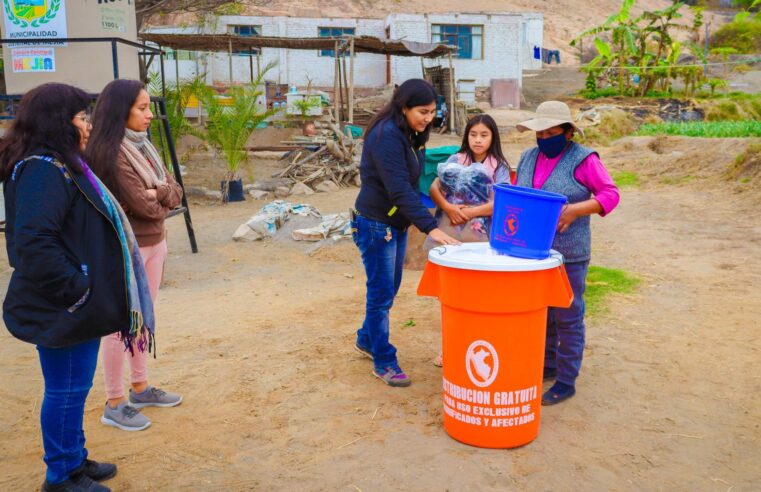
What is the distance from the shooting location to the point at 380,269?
360cm

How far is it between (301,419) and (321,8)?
37168mm

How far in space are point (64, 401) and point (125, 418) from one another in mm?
789

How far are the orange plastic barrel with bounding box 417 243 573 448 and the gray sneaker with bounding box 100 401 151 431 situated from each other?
149cm

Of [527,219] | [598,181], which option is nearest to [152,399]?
[527,219]

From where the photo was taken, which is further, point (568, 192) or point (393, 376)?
point (393, 376)

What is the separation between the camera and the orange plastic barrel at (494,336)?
2818 mm

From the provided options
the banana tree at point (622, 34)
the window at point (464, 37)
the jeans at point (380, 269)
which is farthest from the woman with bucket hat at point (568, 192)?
the window at point (464, 37)

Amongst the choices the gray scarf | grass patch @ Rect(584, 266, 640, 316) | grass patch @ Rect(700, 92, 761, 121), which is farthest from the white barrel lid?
grass patch @ Rect(700, 92, 761, 121)

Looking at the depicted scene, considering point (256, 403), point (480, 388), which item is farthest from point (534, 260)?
point (256, 403)

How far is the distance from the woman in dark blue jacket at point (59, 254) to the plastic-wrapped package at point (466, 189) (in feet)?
6.09

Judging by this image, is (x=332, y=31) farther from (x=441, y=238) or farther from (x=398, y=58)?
(x=441, y=238)

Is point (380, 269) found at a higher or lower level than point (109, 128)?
lower

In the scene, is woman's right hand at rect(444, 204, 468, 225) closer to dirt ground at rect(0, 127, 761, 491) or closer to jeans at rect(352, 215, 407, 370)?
jeans at rect(352, 215, 407, 370)

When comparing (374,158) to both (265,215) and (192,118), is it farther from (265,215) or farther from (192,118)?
(192,118)
